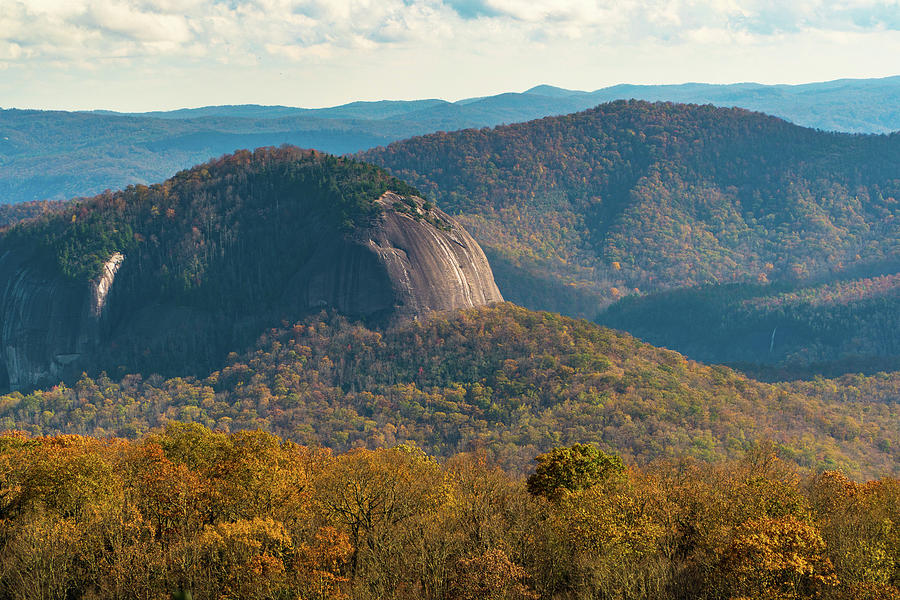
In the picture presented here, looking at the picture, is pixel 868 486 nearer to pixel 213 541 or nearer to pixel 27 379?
pixel 213 541

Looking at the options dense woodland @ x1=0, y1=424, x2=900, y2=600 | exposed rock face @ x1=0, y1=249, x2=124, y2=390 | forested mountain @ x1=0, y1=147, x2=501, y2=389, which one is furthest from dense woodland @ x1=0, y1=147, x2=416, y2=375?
dense woodland @ x1=0, y1=424, x2=900, y2=600

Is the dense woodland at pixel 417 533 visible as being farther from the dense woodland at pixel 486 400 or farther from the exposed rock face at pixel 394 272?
the exposed rock face at pixel 394 272

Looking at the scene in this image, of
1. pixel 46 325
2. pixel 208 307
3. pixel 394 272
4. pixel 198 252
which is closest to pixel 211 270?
pixel 198 252

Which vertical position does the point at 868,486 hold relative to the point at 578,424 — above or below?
above

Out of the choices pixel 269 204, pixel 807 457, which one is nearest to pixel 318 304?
pixel 269 204

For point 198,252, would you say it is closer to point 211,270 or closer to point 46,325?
point 211,270

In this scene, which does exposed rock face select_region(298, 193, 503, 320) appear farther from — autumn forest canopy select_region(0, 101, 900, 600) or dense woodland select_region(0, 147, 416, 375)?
dense woodland select_region(0, 147, 416, 375)

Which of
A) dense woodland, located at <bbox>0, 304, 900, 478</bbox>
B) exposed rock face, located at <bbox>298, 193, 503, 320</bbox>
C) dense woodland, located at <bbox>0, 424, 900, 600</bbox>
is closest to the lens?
dense woodland, located at <bbox>0, 424, 900, 600</bbox>
